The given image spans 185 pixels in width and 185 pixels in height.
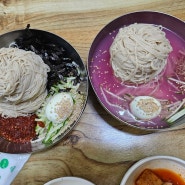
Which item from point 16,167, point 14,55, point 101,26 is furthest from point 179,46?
point 16,167

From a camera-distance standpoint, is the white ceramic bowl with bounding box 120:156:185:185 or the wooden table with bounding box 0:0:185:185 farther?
the wooden table with bounding box 0:0:185:185

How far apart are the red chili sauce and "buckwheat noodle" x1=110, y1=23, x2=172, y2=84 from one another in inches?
19.8

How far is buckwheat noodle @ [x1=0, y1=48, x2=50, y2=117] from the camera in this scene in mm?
1759

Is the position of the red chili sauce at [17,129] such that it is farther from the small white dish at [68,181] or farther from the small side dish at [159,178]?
the small side dish at [159,178]

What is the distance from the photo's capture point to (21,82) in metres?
1.79

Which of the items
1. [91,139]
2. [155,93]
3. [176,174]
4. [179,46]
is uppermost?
[179,46]

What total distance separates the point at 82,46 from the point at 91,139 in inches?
18.5

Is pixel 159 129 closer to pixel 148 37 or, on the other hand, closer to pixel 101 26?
pixel 148 37

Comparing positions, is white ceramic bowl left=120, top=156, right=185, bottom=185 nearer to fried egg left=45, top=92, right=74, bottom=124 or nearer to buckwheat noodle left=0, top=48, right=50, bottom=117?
fried egg left=45, top=92, right=74, bottom=124

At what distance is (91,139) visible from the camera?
187 cm

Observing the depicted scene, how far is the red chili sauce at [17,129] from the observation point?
186 cm

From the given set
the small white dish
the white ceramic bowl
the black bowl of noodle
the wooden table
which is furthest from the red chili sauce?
the white ceramic bowl

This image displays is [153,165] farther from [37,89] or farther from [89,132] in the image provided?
[37,89]

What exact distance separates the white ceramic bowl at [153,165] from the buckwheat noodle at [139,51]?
39 cm
